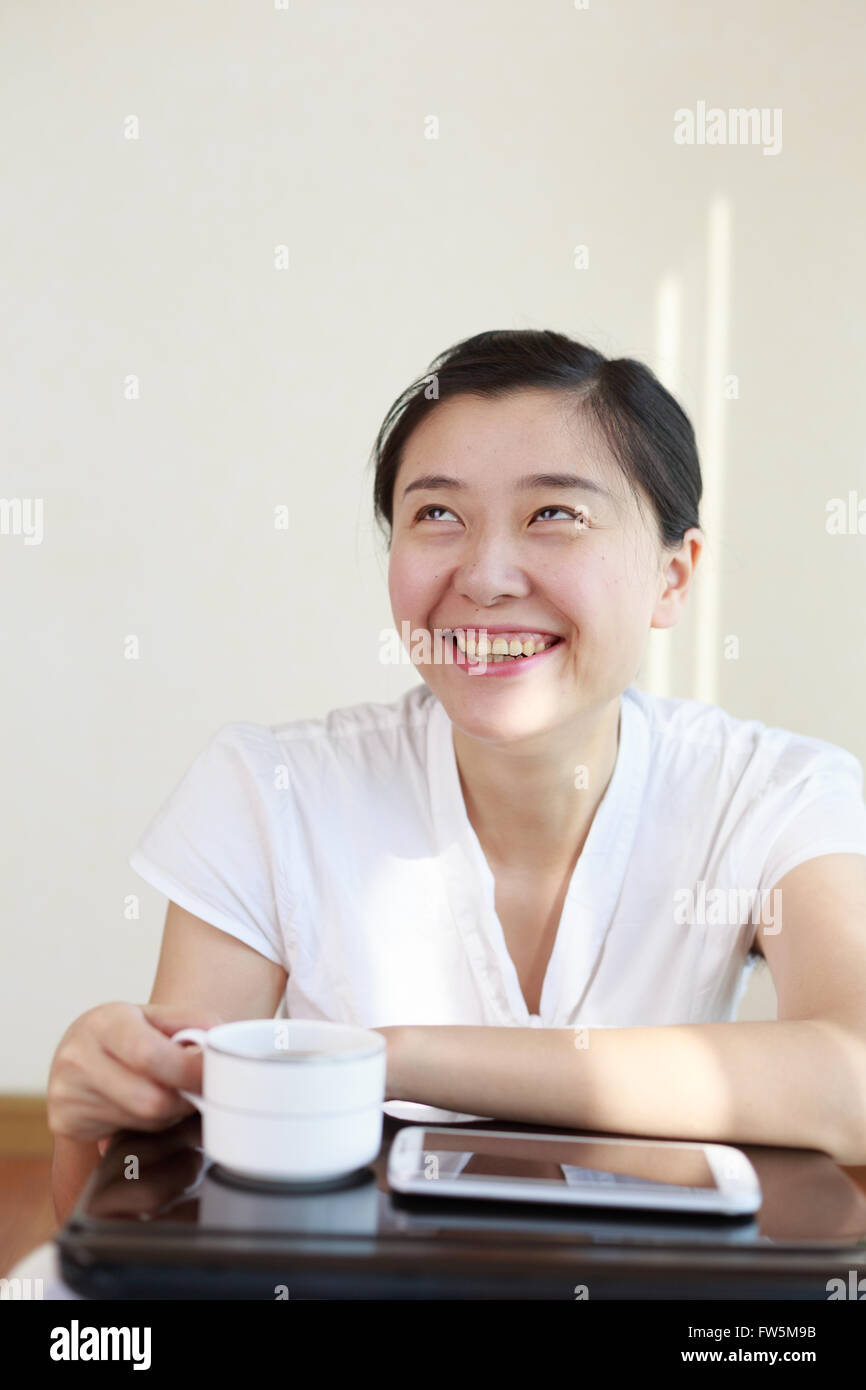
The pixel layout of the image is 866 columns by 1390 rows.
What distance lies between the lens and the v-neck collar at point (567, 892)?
130cm

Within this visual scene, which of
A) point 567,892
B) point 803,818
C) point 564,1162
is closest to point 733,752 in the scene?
point 803,818

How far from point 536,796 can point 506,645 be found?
0.20 meters

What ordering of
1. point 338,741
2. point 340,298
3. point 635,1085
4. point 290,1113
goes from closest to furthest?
point 290,1113 → point 635,1085 → point 338,741 → point 340,298

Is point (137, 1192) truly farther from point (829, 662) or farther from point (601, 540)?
point (829, 662)

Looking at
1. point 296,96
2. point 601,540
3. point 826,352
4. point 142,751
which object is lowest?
point 142,751

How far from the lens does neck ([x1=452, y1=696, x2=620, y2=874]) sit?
1.37m

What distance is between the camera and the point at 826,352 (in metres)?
2.80

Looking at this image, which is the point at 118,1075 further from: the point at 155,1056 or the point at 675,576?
the point at 675,576

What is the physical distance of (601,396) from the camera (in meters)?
1.34

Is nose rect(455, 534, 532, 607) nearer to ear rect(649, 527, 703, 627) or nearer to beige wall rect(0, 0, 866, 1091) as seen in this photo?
ear rect(649, 527, 703, 627)

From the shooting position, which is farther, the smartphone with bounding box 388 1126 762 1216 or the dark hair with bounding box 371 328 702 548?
the dark hair with bounding box 371 328 702 548

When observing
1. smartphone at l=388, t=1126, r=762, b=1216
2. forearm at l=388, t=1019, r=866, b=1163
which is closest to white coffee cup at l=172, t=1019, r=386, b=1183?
smartphone at l=388, t=1126, r=762, b=1216
